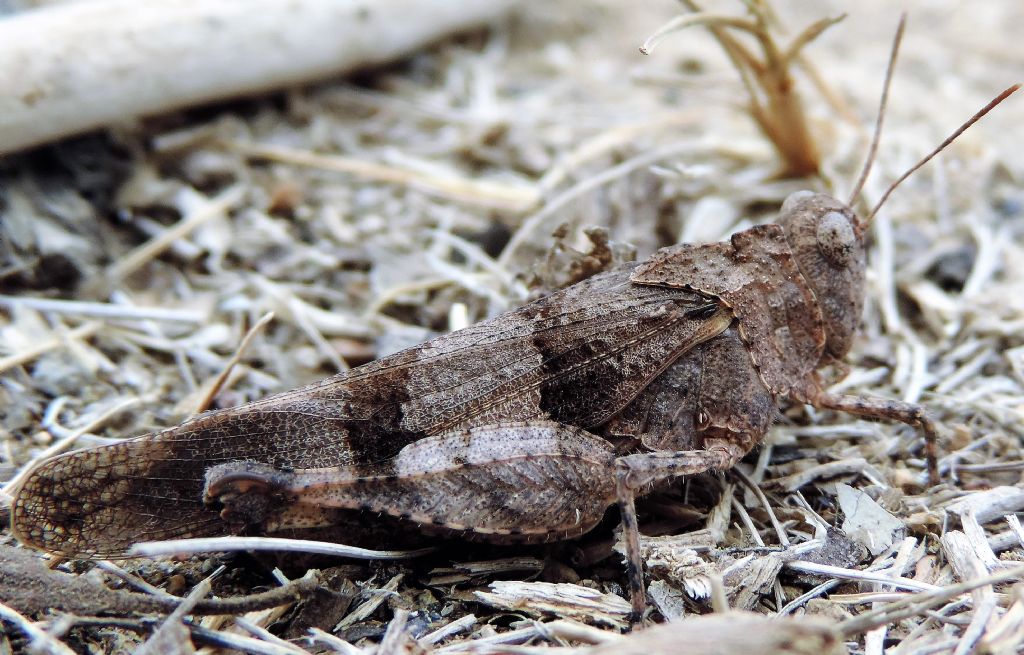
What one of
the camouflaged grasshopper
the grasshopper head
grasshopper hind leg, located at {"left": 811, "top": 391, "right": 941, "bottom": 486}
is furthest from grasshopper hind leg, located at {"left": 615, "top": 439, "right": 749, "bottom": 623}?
the grasshopper head

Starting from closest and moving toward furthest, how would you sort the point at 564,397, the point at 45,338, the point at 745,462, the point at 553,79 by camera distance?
1. the point at 564,397
2. the point at 745,462
3. the point at 45,338
4. the point at 553,79

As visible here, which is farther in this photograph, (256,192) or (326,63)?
(326,63)

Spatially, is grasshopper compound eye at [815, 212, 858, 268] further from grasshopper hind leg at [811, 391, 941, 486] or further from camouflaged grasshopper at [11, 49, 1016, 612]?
grasshopper hind leg at [811, 391, 941, 486]

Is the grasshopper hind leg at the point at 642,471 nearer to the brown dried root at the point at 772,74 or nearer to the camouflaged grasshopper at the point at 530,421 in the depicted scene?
the camouflaged grasshopper at the point at 530,421

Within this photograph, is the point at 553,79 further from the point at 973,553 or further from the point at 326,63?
the point at 973,553

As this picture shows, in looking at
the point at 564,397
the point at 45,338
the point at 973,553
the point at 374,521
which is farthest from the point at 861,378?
the point at 45,338

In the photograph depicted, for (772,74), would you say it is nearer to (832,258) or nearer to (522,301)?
(832,258)

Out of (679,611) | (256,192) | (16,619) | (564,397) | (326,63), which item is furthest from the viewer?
(326,63)
